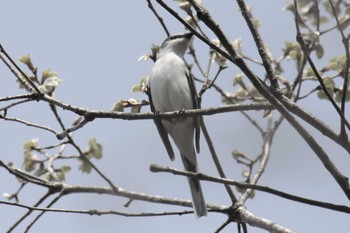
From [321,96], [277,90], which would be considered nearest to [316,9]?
[321,96]

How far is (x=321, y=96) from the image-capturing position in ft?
13.8

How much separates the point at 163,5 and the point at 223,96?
3005 mm

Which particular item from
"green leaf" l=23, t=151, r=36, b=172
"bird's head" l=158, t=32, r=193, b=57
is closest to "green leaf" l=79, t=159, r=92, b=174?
"green leaf" l=23, t=151, r=36, b=172

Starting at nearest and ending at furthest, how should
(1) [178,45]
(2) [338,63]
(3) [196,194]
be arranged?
(2) [338,63] < (3) [196,194] < (1) [178,45]

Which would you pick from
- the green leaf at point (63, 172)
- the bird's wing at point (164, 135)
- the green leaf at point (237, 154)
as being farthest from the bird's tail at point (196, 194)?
the green leaf at point (63, 172)

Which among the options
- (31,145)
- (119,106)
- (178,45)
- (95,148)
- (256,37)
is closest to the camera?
(256,37)

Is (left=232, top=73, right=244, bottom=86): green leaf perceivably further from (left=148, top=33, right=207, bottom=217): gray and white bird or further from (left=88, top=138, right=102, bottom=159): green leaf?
(left=88, top=138, right=102, bottom=159): green leaf

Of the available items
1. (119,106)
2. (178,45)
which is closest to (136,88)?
(119,106)

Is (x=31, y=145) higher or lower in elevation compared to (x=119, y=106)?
lower

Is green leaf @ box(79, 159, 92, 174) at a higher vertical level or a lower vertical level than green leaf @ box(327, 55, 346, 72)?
lower

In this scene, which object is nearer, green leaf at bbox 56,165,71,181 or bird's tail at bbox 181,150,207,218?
bird's tail at bbox 181,150,207,218

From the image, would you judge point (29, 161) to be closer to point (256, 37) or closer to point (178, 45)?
point (178, 45)

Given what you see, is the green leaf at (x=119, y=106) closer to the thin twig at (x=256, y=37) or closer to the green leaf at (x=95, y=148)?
the green leaf at (x=95, y=148)

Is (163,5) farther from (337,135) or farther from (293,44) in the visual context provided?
(293,44)
